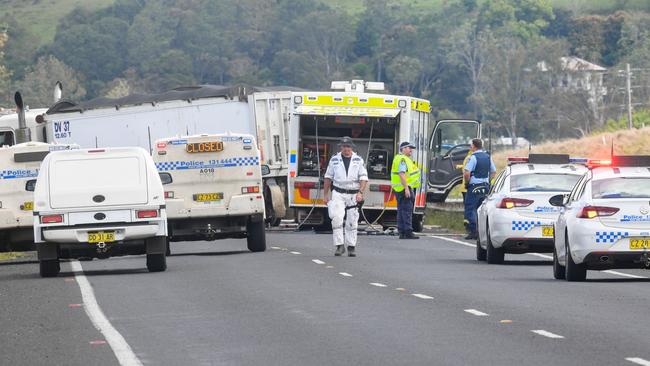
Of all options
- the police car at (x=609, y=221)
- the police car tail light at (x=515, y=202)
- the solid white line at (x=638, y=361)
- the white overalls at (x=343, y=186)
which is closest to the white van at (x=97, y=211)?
the white overalls at (x=343, y=186)

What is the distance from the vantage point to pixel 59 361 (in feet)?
42.4

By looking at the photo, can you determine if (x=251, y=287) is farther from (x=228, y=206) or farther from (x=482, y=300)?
(x=228, y=206)

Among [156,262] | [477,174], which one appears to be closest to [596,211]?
[156,262]

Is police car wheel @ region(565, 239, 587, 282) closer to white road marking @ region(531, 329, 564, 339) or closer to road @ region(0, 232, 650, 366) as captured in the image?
road @ region(0, 232, 650, 366)

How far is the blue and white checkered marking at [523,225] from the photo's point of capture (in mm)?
23750

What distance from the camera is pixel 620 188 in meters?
20.0

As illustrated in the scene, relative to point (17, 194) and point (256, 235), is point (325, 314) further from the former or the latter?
point (17, 194)

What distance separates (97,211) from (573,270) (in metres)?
6.21

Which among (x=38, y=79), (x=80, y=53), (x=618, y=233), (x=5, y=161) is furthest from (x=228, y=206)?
(x=80, y=53)

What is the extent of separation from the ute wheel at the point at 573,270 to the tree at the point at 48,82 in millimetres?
132133

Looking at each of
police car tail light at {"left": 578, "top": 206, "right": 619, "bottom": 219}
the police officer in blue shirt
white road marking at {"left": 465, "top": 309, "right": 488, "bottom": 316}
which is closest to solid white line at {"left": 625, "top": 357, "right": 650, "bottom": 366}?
white road marking at {"left": 465, "top": 309, "right": 488, "bottom": 316}

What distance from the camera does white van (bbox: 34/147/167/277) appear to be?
22.4m

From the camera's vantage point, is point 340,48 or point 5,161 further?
point 340,48

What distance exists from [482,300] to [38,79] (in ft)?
485
